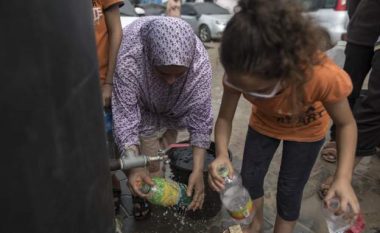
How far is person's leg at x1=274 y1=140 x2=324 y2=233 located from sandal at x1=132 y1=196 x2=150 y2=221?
2.70ft

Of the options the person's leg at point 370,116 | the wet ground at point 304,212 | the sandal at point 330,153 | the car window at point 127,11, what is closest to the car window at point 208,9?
the car window at point 127,11

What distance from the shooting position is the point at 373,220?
92.8 inches

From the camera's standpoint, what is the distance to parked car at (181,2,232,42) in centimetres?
1118

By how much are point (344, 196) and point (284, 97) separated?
44cm

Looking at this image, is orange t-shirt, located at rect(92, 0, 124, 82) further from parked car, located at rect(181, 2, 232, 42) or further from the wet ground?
parked car, located at rect(181, 2, 232, 42)

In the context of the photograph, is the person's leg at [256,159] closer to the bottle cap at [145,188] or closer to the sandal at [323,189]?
the bottle cap at [145,188]

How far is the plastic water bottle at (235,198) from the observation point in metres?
1.72

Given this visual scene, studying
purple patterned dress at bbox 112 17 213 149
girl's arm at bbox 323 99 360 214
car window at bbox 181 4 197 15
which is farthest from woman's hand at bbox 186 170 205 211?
car window at bbox 181 4 197 15

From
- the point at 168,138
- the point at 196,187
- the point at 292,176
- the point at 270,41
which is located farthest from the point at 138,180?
the point at 270,41

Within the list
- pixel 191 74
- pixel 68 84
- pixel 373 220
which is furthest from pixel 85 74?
pixel 373 220

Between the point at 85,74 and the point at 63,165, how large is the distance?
0.23m

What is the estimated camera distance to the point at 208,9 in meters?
12.6

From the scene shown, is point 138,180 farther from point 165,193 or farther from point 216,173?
point 216,173

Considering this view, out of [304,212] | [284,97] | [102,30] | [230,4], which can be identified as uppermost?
[230,4]
